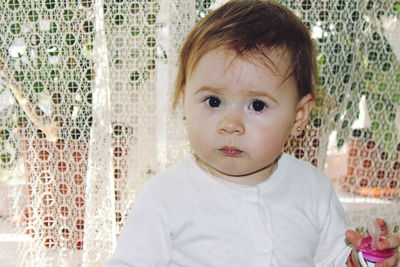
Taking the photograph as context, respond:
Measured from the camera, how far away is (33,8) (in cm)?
98

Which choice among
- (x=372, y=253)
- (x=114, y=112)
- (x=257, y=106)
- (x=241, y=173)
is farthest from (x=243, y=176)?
(x=114, y=112)

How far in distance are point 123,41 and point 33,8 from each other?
0.76 ft

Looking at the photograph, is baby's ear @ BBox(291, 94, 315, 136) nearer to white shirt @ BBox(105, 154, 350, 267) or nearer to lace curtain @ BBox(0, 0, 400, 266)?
white shirt @ BBox(105, 154, 350, 267)

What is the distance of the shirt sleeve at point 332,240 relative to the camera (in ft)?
2.78

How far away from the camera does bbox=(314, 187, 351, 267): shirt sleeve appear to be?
0.85 m

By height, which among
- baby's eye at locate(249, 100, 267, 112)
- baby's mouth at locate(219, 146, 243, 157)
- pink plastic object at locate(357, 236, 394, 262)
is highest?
baby's eye at locate(249, 100, 267, 112)

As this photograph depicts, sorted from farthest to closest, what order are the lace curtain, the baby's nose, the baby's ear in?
the lace curtain
the baby's ear
the baby's nose

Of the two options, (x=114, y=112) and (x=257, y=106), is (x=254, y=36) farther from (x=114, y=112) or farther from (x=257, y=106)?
(x=114, y=112)

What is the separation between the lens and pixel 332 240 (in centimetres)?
86

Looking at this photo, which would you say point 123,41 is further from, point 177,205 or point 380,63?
point 380,63

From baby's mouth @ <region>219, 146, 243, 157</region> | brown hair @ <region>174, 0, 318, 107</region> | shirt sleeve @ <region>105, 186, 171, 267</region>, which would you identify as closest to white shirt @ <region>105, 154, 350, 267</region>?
shirt sleeve @ <region>105, 186, 171, 267</region>

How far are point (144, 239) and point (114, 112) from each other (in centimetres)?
42

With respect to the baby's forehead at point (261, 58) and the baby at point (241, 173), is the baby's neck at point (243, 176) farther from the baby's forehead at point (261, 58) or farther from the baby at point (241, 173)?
the baby's forehead at point (261, 58)

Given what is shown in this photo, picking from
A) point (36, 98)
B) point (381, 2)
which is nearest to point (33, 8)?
point (36, 98)
